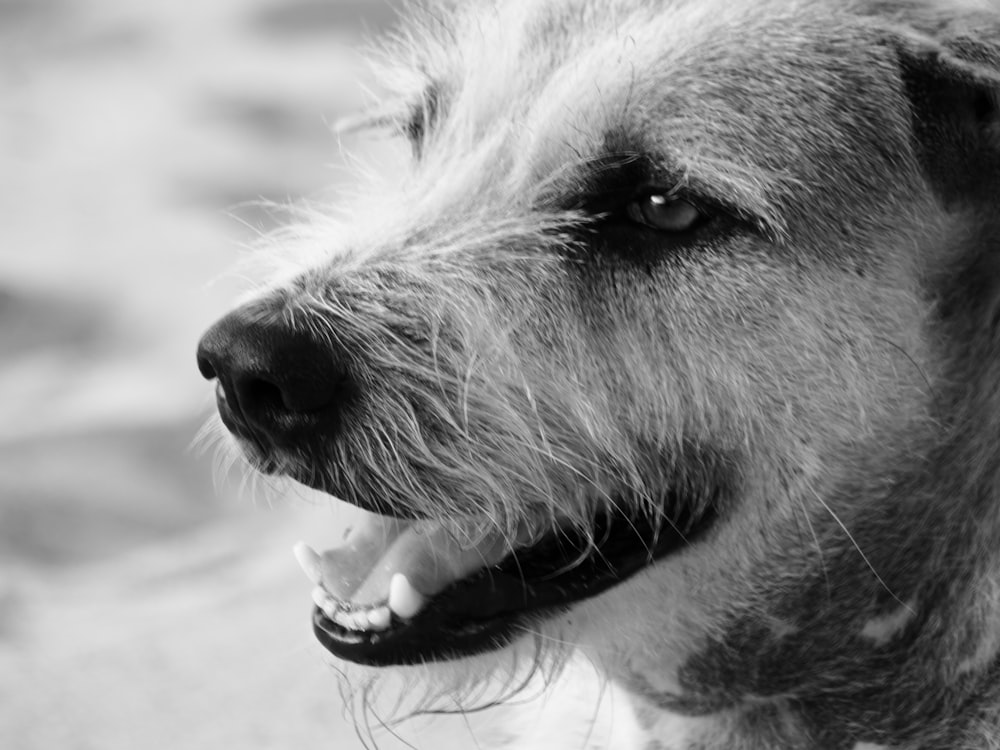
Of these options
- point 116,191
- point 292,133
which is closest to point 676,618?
point 116,191

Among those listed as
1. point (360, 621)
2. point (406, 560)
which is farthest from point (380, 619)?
point (406, 560)

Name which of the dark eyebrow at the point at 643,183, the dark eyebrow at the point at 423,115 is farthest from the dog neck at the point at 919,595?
the dark eyebrow at the point at 423,115

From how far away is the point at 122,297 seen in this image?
24.8 feet

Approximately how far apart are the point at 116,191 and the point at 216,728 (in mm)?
4473

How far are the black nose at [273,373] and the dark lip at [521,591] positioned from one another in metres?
0.42

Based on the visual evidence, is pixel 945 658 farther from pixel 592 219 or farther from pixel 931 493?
pixel 592 219

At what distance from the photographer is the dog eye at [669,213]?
2.87 meters

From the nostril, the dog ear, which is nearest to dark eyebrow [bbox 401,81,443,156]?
the nostril

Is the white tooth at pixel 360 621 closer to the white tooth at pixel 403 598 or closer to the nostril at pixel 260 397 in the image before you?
the white tooth at pixel 403 598

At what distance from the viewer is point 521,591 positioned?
9.64 ft

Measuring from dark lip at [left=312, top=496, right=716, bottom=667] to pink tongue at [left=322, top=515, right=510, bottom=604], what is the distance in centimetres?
3

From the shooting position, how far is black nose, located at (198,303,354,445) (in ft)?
8.98

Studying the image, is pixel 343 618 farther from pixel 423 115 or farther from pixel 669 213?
pixel 423 115

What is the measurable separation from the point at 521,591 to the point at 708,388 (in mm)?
546
